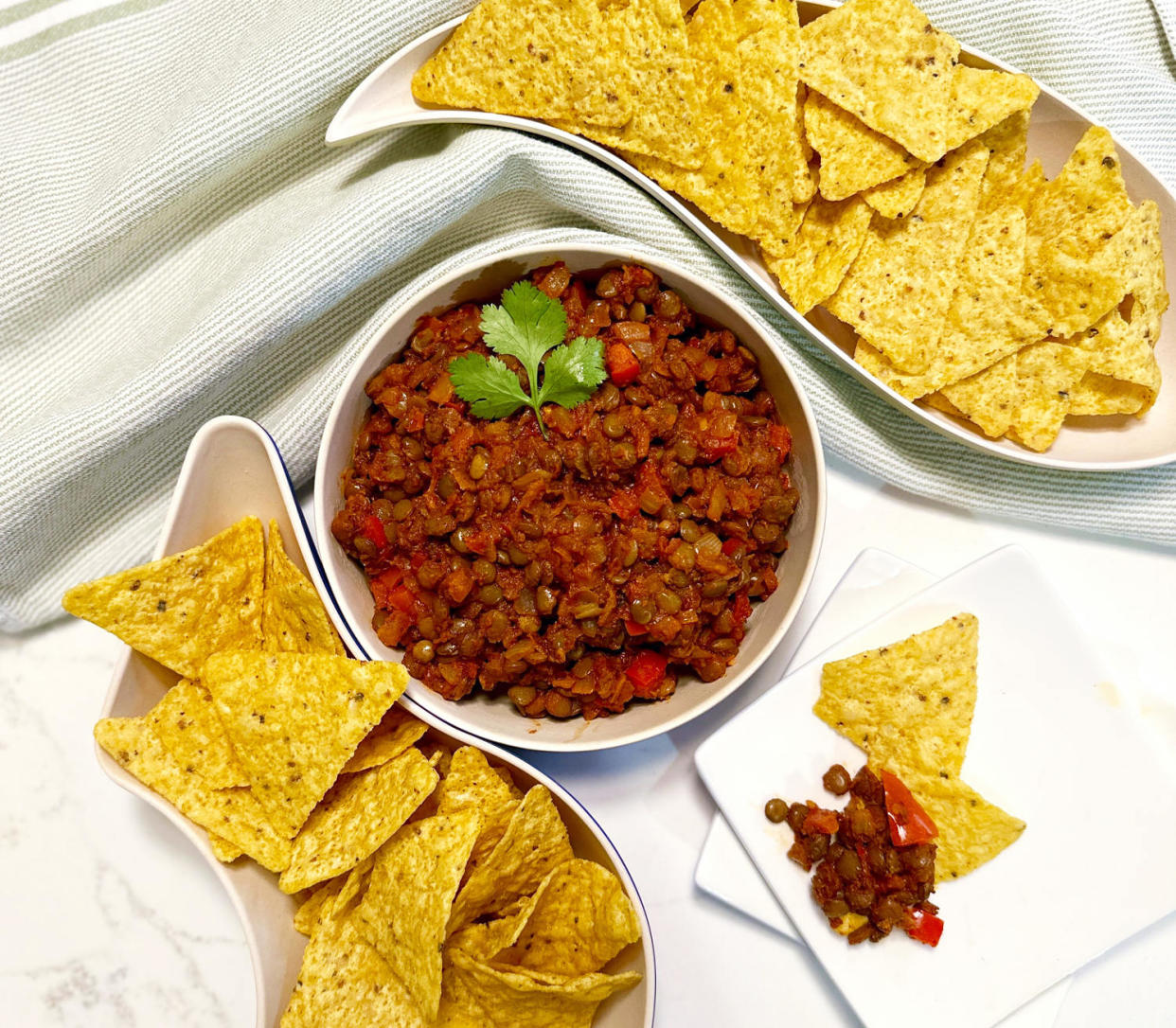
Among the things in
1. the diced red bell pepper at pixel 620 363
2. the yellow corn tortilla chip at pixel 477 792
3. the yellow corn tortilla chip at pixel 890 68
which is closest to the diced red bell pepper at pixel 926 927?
the yellow corn tortilla chip at pixel 477 792

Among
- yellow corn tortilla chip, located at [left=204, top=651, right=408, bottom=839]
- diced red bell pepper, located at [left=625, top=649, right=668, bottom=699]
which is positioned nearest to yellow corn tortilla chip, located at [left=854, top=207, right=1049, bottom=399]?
diced red bell pepper, located at [left=625, top=649, right=668, bottom=699]

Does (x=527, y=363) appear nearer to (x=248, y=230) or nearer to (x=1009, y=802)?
(x=248, y=230)

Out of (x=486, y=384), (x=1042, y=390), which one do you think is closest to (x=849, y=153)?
(x=1042, y=390)

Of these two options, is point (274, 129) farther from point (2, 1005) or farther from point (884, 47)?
point (2, 1005)

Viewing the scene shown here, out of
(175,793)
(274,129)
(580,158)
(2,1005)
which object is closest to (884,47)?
(580,158)

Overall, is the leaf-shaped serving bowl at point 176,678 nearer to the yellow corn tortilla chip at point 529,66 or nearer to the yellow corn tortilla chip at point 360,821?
the yellow corn tortilla chip at point 360,821

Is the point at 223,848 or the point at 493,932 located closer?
the point at 223,848
